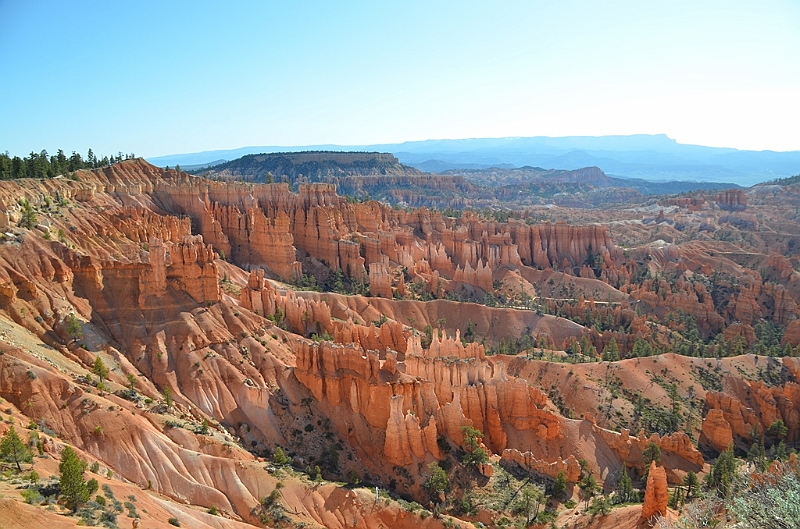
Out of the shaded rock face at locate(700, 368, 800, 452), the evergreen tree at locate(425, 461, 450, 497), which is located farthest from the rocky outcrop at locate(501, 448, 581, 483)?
the shaded rock face at locate(700, 368, 800, 452)

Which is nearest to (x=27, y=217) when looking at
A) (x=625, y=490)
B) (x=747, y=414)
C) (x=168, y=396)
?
(x=168, y=396)

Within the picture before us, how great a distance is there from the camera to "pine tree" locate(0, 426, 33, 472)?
2592cm

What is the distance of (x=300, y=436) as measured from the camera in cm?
4375

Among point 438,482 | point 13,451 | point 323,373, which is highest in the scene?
point 13,451

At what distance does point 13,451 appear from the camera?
2623 cm

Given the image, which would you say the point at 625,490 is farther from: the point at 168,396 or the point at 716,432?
the point at 168,396

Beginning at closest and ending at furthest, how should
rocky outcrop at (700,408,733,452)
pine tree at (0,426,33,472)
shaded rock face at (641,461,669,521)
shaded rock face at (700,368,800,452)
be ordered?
pine tree at (0,426,33,472) → shaded rock face at (641,461,669,521) → rocky outcrop at (700,408,733,452) → shaded rock face at (700,368,800,452)

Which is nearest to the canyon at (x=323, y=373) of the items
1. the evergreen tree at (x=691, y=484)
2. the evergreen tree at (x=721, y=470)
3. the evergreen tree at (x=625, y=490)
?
the evergreen tree at (x=625, y=490)

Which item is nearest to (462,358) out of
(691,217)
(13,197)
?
(13,197)

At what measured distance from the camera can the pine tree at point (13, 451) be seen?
25922mm

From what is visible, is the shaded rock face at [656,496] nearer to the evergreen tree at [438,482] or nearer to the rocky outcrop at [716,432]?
the evergreen tree at [438,482]

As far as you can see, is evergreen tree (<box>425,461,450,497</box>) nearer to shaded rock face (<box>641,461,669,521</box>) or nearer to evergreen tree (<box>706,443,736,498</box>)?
shaded rock face (<box>641,461,669,521</box>)

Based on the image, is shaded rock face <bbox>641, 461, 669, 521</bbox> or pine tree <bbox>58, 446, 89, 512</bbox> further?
shaded rock face <bbox>641, 461, 669, 521</bbox>

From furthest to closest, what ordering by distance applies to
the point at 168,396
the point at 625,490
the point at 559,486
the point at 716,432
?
the point at 716,432
the point at 168,396
the point at 625,490
the point at 559,486
